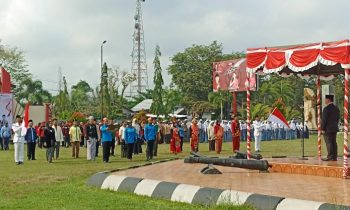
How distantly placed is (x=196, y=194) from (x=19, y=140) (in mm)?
12915

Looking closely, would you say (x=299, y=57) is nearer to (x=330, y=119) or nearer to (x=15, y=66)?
(x=330, y=119)

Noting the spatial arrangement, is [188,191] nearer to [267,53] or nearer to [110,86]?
[267,53]

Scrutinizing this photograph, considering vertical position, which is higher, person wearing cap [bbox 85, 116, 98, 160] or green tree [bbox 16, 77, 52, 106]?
green tree [bbox 16, 77, 52, 106]

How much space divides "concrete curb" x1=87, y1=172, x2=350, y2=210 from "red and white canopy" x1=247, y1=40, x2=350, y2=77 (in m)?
4.62

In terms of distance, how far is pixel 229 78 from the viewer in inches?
1496

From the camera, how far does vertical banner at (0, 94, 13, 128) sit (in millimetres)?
34531

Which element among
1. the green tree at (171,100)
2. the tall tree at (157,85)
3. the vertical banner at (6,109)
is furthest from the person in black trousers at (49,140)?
the green tree at (171,100)

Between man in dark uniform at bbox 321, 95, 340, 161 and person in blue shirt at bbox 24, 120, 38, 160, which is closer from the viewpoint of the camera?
man in dark uniform at bbox 321, 95, 340, 161

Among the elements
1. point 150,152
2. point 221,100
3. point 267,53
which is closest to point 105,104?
point 221,100

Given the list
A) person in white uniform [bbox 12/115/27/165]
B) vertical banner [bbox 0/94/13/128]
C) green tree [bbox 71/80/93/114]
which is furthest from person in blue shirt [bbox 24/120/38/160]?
green tree [bbox 71/80/93/114]

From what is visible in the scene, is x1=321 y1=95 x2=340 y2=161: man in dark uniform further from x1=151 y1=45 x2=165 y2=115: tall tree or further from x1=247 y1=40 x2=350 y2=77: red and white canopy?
x1=151 y1=45 x2=165 y2=115: tall tree

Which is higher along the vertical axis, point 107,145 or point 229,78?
point 229,78

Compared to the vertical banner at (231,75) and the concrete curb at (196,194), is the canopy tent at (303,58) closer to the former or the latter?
the concrete curb at (196,194)

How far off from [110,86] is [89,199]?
5921cm
